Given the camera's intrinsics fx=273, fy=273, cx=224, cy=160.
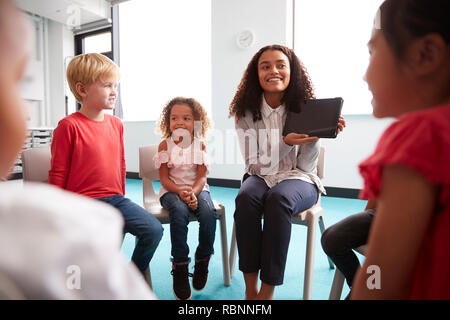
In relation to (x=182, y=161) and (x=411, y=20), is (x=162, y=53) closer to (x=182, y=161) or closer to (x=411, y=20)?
(x=182, y=161)

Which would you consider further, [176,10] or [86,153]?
[176,10]

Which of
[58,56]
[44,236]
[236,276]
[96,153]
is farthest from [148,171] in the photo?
[58,56]

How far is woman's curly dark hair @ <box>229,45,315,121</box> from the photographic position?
4.27 feet

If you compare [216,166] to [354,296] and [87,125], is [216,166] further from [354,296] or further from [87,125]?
[354,296]

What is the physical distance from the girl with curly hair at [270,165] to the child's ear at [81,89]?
2.29ft

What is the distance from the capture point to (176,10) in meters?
3.77

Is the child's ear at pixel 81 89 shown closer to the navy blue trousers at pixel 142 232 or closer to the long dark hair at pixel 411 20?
the navy blue trousers at pixel 142 232

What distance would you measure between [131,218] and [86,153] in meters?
0.34

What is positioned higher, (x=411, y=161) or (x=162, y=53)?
(x=162, y=53)

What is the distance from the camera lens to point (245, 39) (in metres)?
3.19

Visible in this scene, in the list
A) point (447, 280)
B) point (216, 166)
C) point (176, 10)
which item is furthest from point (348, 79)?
point (447, 280)

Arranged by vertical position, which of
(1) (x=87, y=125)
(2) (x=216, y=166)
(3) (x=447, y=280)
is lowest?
(2) (x=216, y=166)

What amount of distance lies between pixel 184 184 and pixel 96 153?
44 cm
